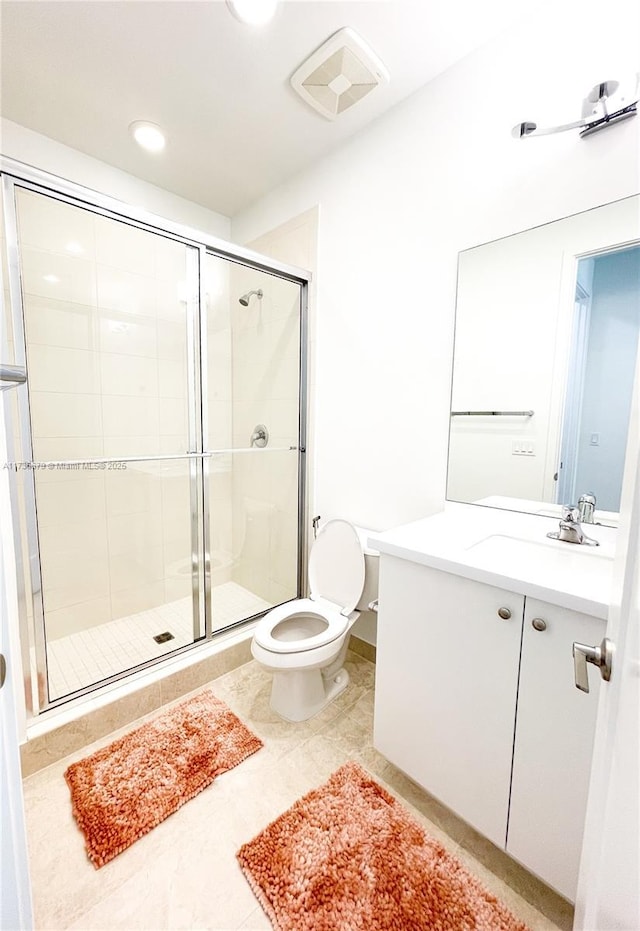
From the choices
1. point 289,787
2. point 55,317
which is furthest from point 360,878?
point 55,317

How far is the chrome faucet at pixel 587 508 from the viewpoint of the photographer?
4.13 feet

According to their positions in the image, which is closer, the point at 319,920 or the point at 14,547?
the point at 319,920

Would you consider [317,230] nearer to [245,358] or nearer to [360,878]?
[245,358]

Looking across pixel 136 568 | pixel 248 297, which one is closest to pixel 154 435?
pixel 136 568

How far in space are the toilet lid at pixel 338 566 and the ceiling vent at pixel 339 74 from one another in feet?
5.98

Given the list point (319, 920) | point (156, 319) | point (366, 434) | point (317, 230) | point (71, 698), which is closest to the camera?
point (319, 920)

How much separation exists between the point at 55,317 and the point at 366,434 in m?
1.67

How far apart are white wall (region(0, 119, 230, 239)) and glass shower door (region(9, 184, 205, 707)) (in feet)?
1.04

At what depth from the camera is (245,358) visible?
241cm

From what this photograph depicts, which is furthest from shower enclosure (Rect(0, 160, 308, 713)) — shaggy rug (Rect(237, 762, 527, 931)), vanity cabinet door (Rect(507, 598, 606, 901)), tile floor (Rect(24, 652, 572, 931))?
vanity cabinet door (Rect(507, 598, 606, 901))

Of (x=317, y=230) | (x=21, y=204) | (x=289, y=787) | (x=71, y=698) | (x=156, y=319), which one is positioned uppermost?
(x=317, y=230)

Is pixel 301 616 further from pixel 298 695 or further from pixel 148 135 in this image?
pixel 148 135

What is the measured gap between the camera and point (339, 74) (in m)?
1.49

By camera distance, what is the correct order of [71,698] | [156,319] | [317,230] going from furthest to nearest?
[156,319]
[317,230]
[71,698]
